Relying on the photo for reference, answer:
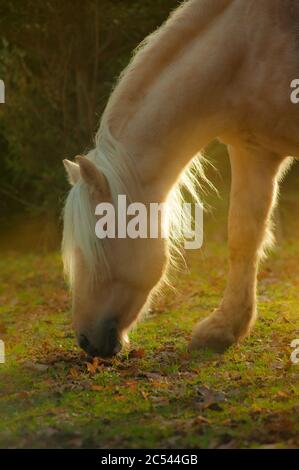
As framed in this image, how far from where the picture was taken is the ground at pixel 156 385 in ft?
11.8

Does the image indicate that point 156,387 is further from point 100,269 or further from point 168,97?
point 168,97

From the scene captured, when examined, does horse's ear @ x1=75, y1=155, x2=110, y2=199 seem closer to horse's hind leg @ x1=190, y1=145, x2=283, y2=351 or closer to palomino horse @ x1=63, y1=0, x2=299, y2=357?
palomino horse @ x1=63, y1=0, x2=299, y2=357

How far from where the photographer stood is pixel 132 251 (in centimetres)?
459

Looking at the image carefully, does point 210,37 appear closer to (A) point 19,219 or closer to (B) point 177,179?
(B) point 177,179

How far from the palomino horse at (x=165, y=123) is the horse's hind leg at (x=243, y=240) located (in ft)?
1.08

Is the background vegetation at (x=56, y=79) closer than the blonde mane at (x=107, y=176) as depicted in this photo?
No

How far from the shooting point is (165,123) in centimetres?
463

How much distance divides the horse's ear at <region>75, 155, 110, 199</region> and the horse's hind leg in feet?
4.04

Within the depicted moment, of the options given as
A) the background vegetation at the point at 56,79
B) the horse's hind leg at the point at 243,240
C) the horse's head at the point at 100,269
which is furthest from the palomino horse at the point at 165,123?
the background vegetation at the point at 56,79

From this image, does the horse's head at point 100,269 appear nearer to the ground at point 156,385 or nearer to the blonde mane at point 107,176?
the blonde mane at point 107,176

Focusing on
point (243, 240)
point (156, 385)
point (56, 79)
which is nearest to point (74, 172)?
point (156, 385)

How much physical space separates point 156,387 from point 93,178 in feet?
3.91

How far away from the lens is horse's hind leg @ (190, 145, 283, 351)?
17.2 ft
